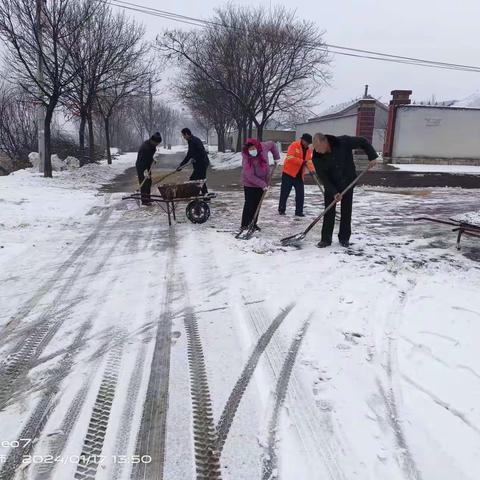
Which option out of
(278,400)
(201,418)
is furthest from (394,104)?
(201,418)

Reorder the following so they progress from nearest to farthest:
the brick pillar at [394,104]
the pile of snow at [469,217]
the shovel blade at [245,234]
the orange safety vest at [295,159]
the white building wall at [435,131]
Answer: the shovel blade at [245,234] < the pile of snow at [469,217] < the orange safety vest at [295,159] < the white building wall at [435,131] < the brick pillar at [394,104]

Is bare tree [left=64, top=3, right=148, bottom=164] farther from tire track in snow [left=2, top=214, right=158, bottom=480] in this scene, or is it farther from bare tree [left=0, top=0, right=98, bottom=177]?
tire track in snow [left=2, top=214, right=158, bottom=480]

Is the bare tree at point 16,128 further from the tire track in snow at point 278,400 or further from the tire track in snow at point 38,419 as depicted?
the tire track in snow at point 278,400

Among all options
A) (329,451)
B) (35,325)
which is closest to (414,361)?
(329,451)

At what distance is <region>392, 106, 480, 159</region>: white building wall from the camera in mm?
21358

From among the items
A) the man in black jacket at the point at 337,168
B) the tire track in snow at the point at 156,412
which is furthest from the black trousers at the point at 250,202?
the tire track in snow at the point at 156,412

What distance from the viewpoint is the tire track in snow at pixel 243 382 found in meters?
2.63

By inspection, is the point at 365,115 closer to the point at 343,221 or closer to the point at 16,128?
the point at 343,221

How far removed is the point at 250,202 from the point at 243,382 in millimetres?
4550

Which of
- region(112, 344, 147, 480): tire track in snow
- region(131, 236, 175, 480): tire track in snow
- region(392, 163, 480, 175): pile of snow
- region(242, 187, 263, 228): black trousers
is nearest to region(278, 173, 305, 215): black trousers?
region(242, 187, 263, 228): black trousers

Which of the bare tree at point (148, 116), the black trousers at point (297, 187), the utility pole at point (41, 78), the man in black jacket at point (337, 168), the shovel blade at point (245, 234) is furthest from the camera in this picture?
the bare tree at point (148, 116)

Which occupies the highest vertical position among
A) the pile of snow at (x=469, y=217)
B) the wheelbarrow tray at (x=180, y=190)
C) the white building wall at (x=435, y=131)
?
the white building wall at (x=435, y=131)

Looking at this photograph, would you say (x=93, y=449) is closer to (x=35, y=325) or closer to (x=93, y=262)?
(x=35, y=325)

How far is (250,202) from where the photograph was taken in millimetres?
7305
